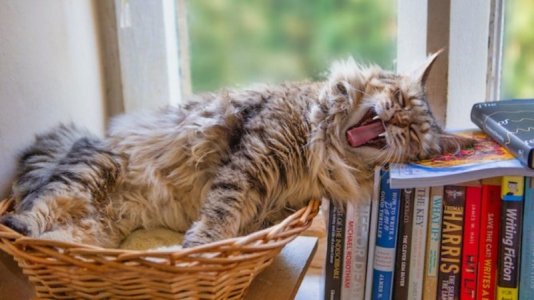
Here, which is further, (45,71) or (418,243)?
(45,71)

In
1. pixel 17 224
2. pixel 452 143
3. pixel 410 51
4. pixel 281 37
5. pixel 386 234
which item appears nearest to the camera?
pixel 17 224

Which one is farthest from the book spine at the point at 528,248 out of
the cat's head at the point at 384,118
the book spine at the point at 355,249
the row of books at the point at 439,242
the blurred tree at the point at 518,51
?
the blurred tree at the point at 518,51

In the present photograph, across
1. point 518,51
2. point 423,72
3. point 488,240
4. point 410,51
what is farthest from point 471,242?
point 518,51

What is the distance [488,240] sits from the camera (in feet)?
3.87

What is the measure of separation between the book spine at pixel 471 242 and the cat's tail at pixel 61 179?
2.85ft

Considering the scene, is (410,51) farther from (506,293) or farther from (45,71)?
(45,71)

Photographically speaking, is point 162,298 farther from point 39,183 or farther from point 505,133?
point 505,133

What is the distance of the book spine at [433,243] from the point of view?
119 centimetres

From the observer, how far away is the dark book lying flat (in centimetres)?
111

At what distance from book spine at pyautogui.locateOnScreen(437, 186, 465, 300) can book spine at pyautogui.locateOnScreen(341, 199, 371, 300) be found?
0.56 feet

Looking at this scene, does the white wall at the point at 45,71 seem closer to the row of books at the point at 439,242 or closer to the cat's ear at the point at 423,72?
the row of books at the point at 439,242

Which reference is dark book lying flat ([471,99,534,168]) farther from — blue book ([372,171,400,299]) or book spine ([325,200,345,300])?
book spine ([325,200,345,300])

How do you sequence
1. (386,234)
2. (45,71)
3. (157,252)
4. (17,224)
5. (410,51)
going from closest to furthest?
(157,252), (17,224), (386,234), (45,71), (410,51)

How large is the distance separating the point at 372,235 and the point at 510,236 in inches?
11.7
